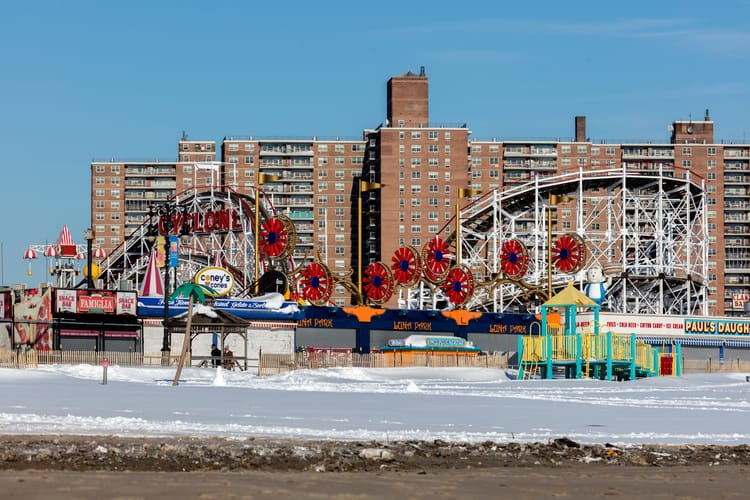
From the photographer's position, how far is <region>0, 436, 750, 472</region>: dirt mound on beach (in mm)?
18062

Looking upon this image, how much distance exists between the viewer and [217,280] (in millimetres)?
82500

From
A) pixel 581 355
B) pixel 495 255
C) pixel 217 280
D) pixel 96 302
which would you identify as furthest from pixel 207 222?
pixel 581 355

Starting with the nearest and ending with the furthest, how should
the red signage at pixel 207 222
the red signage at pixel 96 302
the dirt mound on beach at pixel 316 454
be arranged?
1. the dirt mound on beach at pixel 316 454
2. the red signage at pixel 96 302
3. the red signage at pixel 207 222

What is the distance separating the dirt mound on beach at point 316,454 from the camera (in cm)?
1806

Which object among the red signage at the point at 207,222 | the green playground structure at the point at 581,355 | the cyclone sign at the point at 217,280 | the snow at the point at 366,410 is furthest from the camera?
the red signage at the point at 207,222

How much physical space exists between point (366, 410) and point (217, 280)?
5360 centimetres

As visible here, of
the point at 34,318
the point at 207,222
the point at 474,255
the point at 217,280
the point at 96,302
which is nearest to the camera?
the point at 34,318

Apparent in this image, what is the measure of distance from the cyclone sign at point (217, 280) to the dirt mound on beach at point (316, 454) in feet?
199

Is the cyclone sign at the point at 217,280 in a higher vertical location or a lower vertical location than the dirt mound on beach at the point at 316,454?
higher

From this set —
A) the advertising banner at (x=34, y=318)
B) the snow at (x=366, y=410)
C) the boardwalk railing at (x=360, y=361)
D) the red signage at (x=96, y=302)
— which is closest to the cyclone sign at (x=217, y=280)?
the red signage at (x=96, y=302)

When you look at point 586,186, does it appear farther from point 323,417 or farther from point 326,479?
point 326,479

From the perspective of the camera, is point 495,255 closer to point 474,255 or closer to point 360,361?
point 474,255

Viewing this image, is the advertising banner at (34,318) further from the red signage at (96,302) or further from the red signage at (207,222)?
the red signage at (207,222)

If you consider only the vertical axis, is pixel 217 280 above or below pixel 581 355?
above
